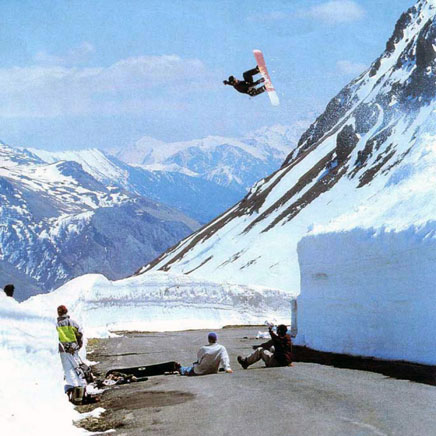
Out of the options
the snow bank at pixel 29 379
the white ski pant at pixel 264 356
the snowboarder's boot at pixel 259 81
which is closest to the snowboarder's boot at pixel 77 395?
the snow bank at pixel 29 379

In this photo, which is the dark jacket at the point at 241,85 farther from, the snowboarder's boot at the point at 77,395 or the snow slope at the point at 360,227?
the snowboarder's boot at the point at 77,395

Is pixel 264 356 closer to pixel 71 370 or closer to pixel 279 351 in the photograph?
pixel 279 351

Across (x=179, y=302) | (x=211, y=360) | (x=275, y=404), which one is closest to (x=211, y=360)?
(x=211, y=360)

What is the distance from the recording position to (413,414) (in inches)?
363

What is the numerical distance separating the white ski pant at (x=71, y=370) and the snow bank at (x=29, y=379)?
2.10 meters

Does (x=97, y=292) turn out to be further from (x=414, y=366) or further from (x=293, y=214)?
(x=293, y=214)

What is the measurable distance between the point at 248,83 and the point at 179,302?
77.8ft

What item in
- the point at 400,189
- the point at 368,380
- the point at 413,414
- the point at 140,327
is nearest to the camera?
the point at 413,414

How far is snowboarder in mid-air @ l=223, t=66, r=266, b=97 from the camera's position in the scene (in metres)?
26.4

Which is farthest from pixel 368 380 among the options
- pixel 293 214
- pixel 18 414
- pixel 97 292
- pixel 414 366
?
pixel 293 214

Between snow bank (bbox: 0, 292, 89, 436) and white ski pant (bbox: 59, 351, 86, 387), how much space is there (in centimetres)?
210

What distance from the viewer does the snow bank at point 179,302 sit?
151 ft

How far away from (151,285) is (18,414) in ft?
130

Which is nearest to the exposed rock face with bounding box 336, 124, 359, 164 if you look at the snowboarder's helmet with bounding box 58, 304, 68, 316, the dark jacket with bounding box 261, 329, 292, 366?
the dark jacket with bounding box 261, 329, 292, 366
